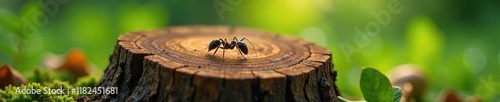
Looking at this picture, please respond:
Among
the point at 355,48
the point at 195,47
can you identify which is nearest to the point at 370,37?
the point at 355,48

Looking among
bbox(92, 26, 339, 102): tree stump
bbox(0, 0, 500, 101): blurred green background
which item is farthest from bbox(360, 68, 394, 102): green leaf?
bbox(0, 0, 500, 101): blurred green background

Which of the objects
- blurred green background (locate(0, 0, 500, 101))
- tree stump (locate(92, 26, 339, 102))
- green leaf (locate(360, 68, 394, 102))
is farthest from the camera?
blurred green background (locate(0, 0, 500, 101))

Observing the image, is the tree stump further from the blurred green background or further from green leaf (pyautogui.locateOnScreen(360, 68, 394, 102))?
the blurred green background

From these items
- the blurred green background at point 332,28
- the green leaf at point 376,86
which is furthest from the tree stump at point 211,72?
the blurred green background at point 332,28

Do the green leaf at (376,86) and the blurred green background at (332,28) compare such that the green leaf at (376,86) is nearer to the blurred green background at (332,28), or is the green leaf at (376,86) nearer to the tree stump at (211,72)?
the tree stump at (211,72)

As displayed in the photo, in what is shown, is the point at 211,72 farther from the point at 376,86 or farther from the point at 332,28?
the point at 332,28

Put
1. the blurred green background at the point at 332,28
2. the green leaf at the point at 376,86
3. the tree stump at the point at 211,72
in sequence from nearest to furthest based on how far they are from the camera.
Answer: the tree stump at the point at 211,72
the green leaf at the point at 376,86
the blurred green background at the point at 332,28
